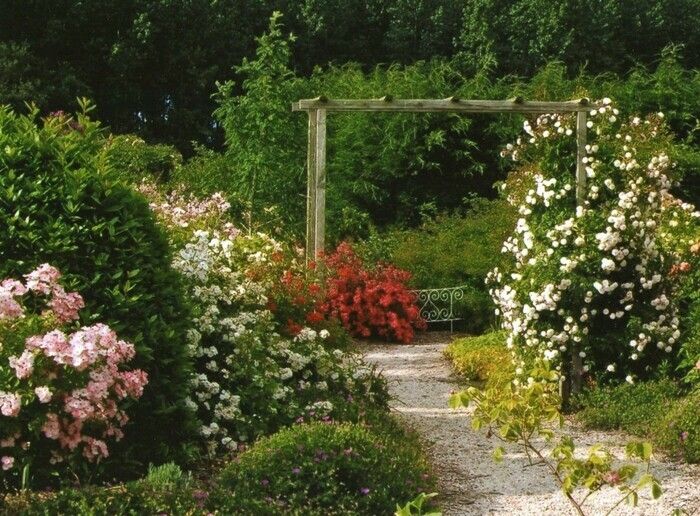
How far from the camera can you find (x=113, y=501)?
14.2ft

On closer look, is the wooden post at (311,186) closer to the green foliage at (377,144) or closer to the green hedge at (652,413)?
the green hedge at (652,413)

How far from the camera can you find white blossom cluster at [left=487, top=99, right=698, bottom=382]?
7.83 m

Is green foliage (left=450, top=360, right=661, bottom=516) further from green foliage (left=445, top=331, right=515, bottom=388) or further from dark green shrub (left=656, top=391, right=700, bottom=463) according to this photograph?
green foliage (left=445, top=331, right=515, bottom=388)

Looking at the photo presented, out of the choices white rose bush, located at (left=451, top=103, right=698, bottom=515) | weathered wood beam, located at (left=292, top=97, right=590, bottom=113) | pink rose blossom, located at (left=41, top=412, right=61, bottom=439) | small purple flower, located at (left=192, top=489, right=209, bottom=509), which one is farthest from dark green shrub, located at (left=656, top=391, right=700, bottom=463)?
pink rose blossom, located at (left=41, top=412, right=61, bottom=439)

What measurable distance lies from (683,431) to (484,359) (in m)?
3.00

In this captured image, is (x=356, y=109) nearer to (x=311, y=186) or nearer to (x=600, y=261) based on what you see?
(x=311, y=186)

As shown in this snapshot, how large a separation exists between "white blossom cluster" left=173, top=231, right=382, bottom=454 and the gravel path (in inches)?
27.8

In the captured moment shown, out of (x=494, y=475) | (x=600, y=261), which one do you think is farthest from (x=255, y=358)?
(x=600, y=261)

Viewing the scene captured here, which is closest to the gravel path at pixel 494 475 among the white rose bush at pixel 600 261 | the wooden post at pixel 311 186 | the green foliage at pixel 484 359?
the green foliage at pixel 484 359

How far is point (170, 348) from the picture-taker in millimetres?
5207

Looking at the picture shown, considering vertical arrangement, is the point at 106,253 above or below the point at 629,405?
above

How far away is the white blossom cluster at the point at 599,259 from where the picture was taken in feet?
25.7

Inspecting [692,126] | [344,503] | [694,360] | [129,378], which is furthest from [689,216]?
[692,126]

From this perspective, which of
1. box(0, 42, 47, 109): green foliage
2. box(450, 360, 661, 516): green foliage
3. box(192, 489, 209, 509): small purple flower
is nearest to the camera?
box(450, 360, 661, 516): green foliage
